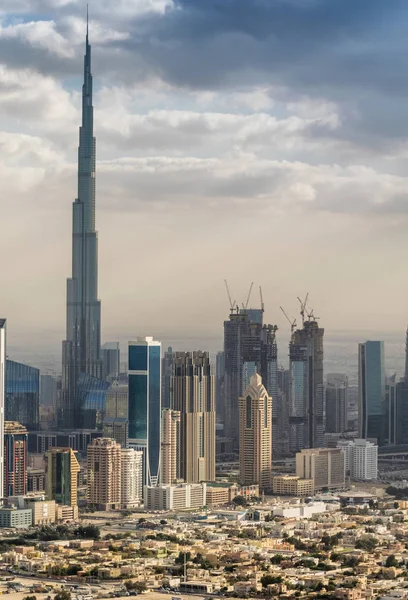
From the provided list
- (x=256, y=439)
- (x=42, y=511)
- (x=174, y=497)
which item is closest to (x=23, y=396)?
(x=256, y=439)

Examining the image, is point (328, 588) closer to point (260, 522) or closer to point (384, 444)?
point (260, 522)

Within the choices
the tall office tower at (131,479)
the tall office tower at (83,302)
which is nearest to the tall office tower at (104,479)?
the tall office tower at (131,479)

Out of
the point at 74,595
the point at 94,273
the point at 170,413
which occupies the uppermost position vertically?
the point at 94,273

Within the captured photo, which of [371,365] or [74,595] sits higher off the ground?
[371,365]

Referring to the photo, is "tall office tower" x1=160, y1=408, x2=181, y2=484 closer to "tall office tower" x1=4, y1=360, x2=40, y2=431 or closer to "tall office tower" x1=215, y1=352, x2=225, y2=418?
"tall office tower" x1=4, y1=360, x2=40, y2=431

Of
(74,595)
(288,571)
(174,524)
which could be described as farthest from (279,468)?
(74,595)

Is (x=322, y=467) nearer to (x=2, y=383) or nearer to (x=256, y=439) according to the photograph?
(x=256, y=439)

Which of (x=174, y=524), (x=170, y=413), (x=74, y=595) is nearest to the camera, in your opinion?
(x=74, y=595)
